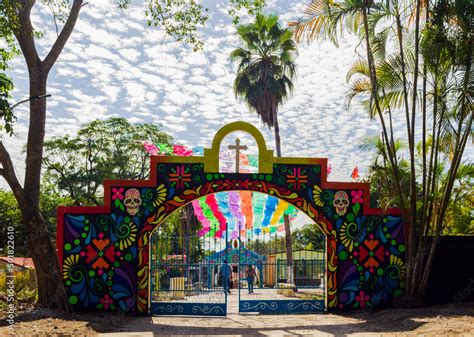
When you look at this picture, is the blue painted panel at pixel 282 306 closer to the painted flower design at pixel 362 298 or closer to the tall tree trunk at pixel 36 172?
the painted flower design at pixel 362 298

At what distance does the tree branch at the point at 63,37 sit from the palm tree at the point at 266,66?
1126 centimetres

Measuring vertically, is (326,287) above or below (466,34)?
below

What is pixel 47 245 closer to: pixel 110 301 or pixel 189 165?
pixel 110 301

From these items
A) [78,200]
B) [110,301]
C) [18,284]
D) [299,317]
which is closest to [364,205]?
[299,317]

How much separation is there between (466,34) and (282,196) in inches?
217

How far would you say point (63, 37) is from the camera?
38.8ft

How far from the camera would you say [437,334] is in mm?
8945

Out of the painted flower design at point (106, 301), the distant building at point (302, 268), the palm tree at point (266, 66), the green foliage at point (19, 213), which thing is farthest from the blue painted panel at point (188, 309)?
the green foliage at point (19, 213)

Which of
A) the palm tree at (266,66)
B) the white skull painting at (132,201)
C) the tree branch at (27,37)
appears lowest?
the white skull painting at (132,201)

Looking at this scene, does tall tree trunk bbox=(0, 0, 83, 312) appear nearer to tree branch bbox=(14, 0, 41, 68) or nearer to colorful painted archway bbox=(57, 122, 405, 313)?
tree branch bbox=(14, 0, 41, 68)

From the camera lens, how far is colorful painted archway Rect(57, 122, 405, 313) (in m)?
12.1

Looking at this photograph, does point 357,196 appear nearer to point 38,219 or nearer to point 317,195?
point 317,195

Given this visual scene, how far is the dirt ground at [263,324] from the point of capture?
30.8ft

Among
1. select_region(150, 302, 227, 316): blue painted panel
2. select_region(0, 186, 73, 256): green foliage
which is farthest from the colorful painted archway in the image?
select_region(0, 186, 73, 256): green foliage
